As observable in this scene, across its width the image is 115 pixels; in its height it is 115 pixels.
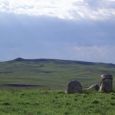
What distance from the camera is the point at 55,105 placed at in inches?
1107

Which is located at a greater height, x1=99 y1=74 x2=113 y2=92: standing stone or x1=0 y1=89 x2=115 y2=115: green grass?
x1=99 y1=74 x2=113 y2=92: standing stone

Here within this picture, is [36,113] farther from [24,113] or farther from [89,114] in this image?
[89,114]

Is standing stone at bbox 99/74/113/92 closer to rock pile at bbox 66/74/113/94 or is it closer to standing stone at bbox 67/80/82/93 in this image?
rock pile at bbox 66/74/113/94

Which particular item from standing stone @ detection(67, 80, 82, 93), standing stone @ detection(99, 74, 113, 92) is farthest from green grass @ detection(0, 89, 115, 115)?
standing stone @ detection(99, 74, 113, 92)

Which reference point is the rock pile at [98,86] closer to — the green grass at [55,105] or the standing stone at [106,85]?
the standing stone at [106,85]

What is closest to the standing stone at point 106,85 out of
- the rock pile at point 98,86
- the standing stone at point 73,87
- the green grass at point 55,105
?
the rock pile at point 98,86

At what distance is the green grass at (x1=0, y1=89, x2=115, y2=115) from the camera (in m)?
25.3


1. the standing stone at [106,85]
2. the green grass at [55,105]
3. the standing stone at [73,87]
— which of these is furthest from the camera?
the standing stone at [106,85]

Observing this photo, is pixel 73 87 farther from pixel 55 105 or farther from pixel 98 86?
pixel 55 105

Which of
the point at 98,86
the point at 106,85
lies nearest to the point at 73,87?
the point at 106,85

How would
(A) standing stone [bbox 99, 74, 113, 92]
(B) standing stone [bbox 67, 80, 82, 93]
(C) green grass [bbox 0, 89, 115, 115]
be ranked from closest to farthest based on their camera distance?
1. (C) green grass [bbox 0, 89, 115, 115]
2. (B) standing stone [bbox 67, 80, 82, 93]
3. (A) standing stone [bbox 99, 74, 113, 92]

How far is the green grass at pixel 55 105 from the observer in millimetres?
25328

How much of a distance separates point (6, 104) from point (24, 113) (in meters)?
4.15

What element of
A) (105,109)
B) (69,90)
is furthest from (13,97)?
(105,109)
